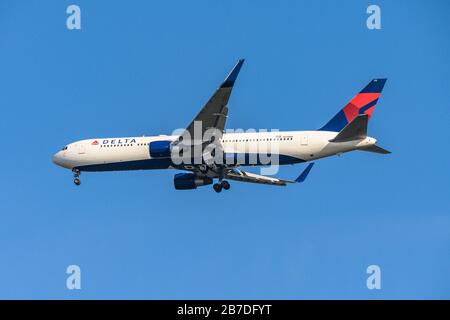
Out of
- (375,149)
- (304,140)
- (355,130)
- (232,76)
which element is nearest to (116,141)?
(232,76)

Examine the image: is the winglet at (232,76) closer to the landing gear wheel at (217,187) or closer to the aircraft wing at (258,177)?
the landing gear wheel at (217,187)

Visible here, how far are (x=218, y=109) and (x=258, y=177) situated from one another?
38.5 feet

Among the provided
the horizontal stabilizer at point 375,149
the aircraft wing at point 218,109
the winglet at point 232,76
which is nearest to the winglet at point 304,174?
the horizontal stabilizer at point 375,149

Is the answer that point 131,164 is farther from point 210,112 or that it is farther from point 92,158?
point 210,112

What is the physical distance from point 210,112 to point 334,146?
26.6 ft

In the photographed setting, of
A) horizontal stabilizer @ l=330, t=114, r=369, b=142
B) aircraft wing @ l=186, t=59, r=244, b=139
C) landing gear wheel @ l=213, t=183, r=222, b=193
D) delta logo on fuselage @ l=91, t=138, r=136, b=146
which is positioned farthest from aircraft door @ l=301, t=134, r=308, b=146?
delta logo on fuselage @ l=91, t=138, r=136, b=146

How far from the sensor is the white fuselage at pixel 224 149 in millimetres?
53375

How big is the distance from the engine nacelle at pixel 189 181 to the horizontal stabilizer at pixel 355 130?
33.6 feet

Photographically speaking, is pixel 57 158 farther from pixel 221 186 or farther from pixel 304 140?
pixel 304 140

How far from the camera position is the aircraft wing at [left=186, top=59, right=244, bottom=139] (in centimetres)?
4838

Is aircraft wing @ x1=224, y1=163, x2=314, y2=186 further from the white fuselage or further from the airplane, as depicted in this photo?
the white fuselage

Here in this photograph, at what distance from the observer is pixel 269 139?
178 ft

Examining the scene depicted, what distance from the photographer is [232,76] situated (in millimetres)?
48281

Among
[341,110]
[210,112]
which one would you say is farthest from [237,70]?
[341,110]
